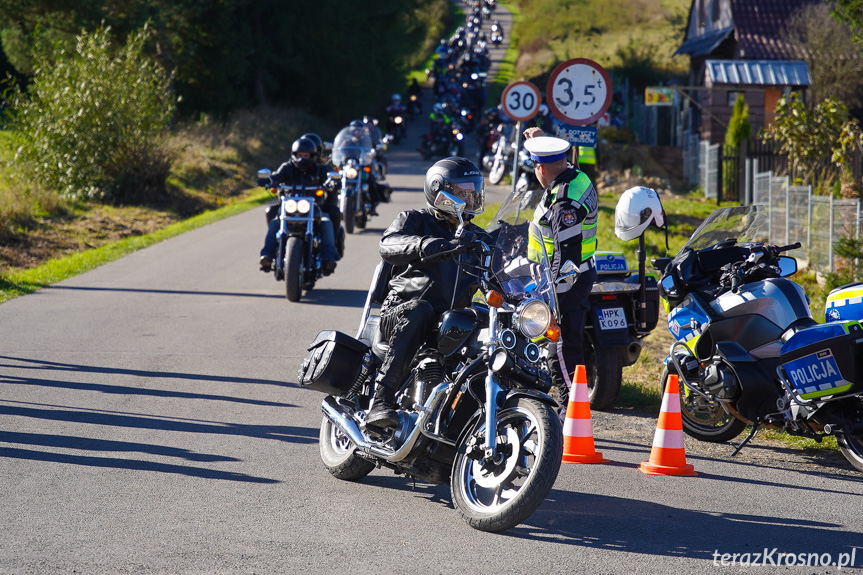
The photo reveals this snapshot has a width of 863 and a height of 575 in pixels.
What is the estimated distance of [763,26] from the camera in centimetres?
3519

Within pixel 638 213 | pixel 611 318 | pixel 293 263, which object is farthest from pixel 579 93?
pixel 611 318

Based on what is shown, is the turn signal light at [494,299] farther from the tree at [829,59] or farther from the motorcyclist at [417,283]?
the tree at [829,59]

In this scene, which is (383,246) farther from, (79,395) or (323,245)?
(323,245)

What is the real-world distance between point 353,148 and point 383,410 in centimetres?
1284

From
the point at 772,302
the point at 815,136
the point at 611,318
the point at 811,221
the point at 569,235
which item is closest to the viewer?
the point at 772,302

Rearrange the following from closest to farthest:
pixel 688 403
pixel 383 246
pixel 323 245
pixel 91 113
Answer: pixel 383 246
pixel 688 403
pixel 323 245
pixel 91 113

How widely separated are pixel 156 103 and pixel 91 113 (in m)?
1.46

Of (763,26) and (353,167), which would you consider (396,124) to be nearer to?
(763,26)

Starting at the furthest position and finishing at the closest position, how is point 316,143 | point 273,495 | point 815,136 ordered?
point 815,136
point 316,143
point 273,495

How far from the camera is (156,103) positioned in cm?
2119

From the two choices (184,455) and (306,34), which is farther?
(306,34)

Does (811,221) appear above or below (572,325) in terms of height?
above

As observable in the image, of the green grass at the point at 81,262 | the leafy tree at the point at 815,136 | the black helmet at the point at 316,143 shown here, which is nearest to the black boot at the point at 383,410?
the black helmet at the point at 316,143

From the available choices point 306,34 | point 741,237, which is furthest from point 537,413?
point 306,34
